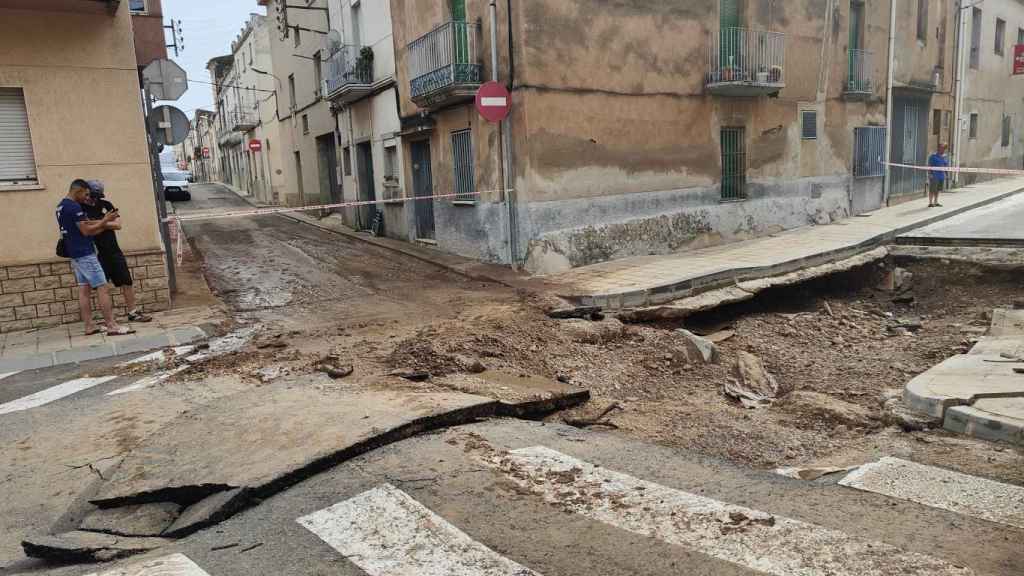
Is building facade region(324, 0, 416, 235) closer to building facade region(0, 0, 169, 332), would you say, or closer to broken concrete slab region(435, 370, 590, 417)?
building facade region(0, 0, 169, 332)

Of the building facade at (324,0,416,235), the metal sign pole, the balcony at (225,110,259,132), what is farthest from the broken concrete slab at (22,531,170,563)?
the balcony at (225,110,259,132)

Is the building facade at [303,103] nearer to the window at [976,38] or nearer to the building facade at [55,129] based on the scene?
the building facade at [55,129]

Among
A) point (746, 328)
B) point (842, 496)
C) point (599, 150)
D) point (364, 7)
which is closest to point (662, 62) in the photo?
point (599, 150)

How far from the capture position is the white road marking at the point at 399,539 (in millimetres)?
2811

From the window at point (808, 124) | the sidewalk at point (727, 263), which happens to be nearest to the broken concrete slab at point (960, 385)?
the sidewalk at point (727, 263)

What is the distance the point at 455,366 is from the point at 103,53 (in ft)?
20.3

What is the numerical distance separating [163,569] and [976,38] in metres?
25.1

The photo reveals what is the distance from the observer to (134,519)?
3439 millimetres

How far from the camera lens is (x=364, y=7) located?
1527cm

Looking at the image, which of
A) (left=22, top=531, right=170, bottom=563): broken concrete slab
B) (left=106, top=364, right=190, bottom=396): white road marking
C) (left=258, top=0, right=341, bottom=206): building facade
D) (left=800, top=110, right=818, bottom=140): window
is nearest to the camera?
(left=22, top=531, right=170, bottom=563): broken concrete slab

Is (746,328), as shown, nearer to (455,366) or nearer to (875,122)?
(455,366)

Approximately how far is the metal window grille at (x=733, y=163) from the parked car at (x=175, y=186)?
83.2 feet

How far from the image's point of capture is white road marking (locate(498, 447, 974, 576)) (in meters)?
2.78

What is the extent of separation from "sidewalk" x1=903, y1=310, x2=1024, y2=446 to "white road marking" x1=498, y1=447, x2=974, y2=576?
220 cm
